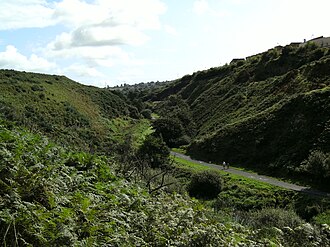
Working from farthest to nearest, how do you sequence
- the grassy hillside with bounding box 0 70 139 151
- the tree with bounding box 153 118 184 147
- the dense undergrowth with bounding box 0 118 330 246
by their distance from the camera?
the tree with bounding box 153 118 184 147 → the grassy hillside with bounding box 0 70 139 151 → the dense undergrowth with bounding box 0 118 330 246

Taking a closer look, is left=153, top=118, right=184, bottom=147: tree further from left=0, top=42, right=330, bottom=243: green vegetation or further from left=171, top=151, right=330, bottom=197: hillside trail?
left=171, top=151, right=330, bottom=197: hillside trail

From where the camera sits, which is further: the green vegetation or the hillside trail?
the hillside trail

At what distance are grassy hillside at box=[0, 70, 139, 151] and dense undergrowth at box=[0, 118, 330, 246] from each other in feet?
103

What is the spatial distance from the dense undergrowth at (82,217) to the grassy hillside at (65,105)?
3133 cm

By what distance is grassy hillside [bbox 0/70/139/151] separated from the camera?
159ft

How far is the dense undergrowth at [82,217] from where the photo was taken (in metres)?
5.18

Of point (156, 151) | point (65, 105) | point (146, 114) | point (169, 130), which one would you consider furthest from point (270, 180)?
point (146, 114)

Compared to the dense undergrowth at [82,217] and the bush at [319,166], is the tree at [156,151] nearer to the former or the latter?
the bush at [319,166]

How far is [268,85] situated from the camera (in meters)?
72.9

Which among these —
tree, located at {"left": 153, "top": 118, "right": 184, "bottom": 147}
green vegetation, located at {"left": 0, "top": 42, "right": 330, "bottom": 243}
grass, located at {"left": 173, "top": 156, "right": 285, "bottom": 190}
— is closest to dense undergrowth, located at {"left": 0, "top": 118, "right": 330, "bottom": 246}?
green vegetation, located at {"left": 0, "top": 42, "right": 330, "bottom": 243}

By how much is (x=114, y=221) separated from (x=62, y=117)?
53.4 m

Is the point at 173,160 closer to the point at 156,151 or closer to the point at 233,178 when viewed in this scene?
the point at 233,178

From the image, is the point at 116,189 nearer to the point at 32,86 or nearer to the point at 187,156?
the point at 187,156

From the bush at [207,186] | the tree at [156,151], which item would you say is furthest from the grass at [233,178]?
the tree at [156,151]
